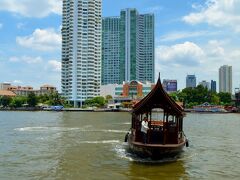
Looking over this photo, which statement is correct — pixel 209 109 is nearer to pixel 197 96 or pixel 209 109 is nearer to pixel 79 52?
pixel 197 96

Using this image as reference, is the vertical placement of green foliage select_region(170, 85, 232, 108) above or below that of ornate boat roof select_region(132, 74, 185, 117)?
above

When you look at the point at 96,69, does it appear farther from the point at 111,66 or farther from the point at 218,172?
the point at 218,172

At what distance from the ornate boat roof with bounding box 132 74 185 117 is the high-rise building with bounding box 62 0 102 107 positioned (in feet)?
422

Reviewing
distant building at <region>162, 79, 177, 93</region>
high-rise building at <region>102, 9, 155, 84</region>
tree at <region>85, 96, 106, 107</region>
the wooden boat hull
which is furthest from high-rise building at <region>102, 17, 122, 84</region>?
the wooden boat hull

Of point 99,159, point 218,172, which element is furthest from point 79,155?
point 218,172

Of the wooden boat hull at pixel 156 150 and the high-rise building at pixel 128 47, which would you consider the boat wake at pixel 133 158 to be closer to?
the wooden boat hull at pixel 156 150

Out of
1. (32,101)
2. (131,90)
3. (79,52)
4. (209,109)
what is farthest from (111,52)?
(209,109)

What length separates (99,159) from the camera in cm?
2275

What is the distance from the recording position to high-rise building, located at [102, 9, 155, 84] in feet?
582

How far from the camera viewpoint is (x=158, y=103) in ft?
73.6

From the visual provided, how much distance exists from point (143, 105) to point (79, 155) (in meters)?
5.12

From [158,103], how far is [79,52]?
13065 centimetres

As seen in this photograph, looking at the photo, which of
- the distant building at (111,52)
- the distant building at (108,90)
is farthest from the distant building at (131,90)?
the distant building at (111,52)

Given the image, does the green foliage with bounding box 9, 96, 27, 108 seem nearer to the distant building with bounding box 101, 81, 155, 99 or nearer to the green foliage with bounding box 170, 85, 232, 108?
the distant building with bounding box 101, 81, 155, 99
